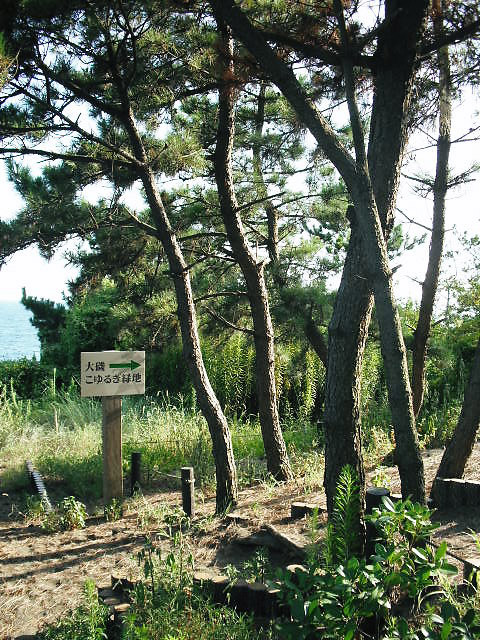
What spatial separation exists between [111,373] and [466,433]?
10.1 ft

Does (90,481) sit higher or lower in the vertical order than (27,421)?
lower

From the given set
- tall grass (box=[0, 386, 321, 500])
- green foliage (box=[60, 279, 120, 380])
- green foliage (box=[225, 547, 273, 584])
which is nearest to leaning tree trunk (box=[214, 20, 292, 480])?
tall grass (box=[0, 386, 321, 500])

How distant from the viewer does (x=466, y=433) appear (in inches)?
173

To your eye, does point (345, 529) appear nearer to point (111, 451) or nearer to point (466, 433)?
point (466, 433)

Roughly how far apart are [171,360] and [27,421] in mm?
3367

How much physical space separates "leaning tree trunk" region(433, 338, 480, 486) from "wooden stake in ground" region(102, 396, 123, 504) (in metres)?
2.82

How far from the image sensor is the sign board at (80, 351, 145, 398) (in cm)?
579

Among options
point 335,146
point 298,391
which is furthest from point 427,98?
point 298,391

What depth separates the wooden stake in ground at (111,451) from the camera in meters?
5.81

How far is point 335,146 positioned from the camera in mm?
3451

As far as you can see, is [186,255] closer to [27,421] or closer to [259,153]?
[259,153]

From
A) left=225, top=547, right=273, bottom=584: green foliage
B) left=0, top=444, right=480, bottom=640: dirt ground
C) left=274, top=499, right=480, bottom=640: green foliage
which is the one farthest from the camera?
left=0, top=444, right=480, bottom=640: dirt ground

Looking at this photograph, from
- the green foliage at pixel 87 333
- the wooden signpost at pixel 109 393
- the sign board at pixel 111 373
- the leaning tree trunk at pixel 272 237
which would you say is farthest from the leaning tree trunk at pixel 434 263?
the green foliage at pixel 87 333

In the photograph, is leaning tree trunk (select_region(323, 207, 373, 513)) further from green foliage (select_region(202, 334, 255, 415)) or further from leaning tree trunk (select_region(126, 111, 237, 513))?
green foliage (select_region(202, 334, 255, 415))
